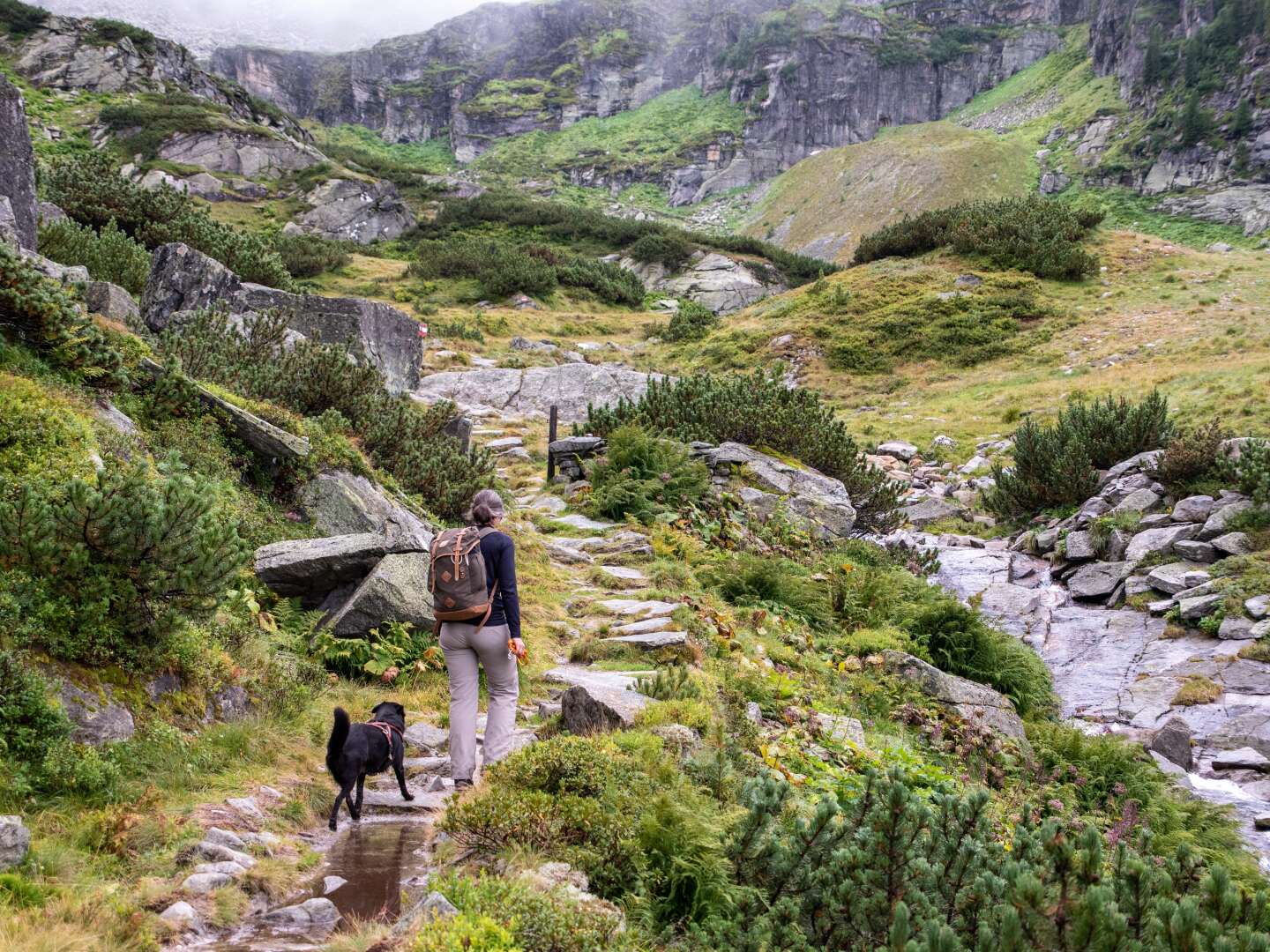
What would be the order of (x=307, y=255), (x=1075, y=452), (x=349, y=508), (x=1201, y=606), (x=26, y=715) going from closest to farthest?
(x=26, y=715) → (x=349, y=508) → (x=1201, y=606) → (x=1075, y=452) → (x=307, y=255)

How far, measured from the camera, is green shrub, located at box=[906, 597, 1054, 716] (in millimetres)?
8172

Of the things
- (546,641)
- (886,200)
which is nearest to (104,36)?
(886,200)

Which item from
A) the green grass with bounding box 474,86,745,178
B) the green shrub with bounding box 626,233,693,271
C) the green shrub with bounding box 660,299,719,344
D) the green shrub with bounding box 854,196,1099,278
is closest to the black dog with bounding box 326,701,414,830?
the green shrub with bounding box 660,299,719,344

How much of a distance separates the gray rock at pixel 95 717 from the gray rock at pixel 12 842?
91 cm

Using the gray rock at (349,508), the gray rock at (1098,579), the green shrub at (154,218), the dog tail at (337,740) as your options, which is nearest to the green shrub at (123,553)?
the dog tail at (337,740)

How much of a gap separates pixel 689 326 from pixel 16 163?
817 inches

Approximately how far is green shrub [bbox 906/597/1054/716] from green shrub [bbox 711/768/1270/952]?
4696 mm

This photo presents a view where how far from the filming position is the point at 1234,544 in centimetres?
970

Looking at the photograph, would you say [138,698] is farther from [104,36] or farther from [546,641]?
[104,36]

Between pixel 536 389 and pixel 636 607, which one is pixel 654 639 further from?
pixel 536 389

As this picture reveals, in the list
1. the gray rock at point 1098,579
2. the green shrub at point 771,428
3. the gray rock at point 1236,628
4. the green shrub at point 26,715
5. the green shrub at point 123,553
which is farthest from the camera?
the green shrub at point 771,428

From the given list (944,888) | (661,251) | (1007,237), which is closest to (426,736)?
(944,888)

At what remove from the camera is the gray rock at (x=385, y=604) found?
6258 mm

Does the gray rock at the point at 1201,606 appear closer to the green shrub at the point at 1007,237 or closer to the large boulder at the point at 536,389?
the large boulder at the point at 536,389
